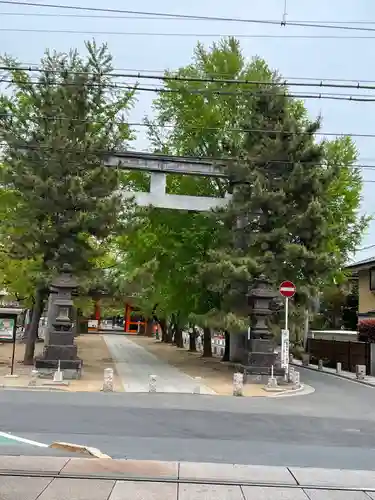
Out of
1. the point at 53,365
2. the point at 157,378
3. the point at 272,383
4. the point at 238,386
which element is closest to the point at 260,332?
the point at 272,383

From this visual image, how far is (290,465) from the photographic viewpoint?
819 centimetres

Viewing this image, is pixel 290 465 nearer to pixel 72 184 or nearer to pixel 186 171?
pixel 72 184

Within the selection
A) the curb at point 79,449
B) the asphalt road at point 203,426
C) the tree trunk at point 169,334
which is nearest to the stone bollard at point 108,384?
the asphalt road at point 203,426

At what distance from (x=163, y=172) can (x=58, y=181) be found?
5251 millimetres

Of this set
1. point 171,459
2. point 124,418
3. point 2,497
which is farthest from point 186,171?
point 2,497

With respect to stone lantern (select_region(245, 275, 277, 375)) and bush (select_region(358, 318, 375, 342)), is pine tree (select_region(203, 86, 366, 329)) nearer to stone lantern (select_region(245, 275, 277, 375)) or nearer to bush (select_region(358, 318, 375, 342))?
stone lantern (select_region(245, 275, 277, 375))

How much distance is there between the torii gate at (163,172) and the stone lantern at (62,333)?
17.9 ft

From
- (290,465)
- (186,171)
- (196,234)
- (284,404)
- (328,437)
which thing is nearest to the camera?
(290,465)

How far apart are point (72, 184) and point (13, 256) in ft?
14.5

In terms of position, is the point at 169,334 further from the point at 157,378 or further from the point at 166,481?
the point at 166,481

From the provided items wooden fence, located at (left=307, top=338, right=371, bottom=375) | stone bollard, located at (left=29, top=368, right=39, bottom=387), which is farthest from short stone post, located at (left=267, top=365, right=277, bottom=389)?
wooden fence, located at (left=307, top=338, right=371, bottom=375)

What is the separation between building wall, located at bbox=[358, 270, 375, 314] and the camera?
36.7m

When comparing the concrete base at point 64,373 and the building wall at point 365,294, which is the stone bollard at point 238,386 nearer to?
the concrete base at point 64,373

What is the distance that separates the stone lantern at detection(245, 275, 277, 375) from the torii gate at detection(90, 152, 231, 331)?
5.24 metres
